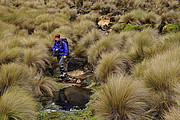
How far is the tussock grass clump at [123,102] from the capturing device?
290 centimetres

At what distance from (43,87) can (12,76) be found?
95 cm

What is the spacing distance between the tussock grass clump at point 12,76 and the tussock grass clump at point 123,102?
7.98 feet

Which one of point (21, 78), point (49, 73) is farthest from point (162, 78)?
point (49, 73)

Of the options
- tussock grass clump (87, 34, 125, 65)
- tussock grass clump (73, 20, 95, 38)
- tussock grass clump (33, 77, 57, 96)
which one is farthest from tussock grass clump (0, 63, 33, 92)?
tussock grass clump (73, 20, 95, 38)

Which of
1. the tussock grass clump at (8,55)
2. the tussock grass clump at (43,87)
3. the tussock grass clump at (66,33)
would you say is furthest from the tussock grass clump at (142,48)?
the tussock grass clump at (66,33)

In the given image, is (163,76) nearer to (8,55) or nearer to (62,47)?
(62,47)

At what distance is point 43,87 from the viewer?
4.81 meters

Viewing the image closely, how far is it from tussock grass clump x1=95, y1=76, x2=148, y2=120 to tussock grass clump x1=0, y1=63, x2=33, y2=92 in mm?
2431

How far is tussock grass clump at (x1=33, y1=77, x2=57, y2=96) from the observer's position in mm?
4586

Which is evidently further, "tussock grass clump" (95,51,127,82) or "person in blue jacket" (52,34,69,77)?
"person in blue jacket" (52,34,69,77)

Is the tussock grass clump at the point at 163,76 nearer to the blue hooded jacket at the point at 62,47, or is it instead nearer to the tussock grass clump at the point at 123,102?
the tussock grass clump at the point at 123,102

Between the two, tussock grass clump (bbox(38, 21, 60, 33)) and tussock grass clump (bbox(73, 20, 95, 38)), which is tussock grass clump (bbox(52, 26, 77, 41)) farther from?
tussock grass clump (bbox(38, 21, 60, 33))

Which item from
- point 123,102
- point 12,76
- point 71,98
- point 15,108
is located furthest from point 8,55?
point 123,102

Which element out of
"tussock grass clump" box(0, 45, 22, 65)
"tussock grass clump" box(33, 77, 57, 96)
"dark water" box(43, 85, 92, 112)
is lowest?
"dark water" box(43, 85, 92, 112)
